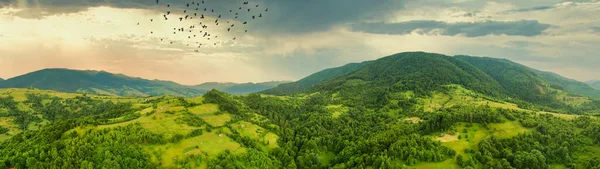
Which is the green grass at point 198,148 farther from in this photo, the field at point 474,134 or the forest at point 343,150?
the field at point 474,134

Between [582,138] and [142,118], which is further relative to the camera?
[142,118]

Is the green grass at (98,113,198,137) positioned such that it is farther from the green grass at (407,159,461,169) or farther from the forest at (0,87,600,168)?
the green grass at (407,159,461,169)

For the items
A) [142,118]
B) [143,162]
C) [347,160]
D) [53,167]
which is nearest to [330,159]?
[347,160]

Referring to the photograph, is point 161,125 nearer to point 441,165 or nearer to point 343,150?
point 343,150

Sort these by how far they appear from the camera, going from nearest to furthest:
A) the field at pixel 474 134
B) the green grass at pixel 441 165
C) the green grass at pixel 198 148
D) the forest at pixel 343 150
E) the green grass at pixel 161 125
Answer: the forest at pixel 343 150 → the green grass at pixel 441 165 → the green grass at pixel 198 148 → the field at pixel 474 134 → the green grass at pixel 161 125

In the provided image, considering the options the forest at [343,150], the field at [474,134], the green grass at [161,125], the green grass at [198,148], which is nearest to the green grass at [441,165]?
the forest at [343,150]

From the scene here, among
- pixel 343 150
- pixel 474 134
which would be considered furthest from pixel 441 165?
pixel 343 150

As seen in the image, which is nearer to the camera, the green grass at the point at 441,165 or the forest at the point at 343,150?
the forest at the point at 343,150

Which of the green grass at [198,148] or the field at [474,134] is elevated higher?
the green grass at [198,148]

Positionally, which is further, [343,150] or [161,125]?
[343,150]

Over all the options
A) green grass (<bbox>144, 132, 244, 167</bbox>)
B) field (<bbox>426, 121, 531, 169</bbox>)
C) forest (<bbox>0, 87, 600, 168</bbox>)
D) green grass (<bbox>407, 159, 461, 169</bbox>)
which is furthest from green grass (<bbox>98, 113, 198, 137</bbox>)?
field (<bbox>426, 121, 531, 169</bbox>)

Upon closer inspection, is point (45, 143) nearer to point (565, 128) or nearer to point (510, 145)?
point (510, 145)
